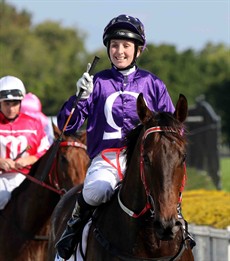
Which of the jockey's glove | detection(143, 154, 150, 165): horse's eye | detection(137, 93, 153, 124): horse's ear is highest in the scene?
the jockey's glove

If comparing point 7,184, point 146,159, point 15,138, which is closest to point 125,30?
point 146,159

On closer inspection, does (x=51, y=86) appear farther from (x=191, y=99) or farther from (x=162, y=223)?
(x=162, y=223)

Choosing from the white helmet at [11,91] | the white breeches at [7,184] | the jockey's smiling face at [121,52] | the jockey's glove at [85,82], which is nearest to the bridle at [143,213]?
the jockey's glove at [85,82]

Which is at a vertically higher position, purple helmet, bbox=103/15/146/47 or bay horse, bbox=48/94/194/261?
purple helmet, bbox=103/15/146/47

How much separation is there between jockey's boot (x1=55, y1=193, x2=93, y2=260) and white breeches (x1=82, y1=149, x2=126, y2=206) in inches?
5.4

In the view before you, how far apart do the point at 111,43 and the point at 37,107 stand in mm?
6927

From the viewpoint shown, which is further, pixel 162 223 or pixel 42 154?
pixel 42 154

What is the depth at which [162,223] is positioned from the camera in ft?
16.9

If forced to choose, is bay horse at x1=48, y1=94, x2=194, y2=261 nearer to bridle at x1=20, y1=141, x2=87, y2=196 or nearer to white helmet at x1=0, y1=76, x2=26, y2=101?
bridle at x1=20, y1=141, x2=87, y2=196

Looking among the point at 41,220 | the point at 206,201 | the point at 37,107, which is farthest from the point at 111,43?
the point at 37,107

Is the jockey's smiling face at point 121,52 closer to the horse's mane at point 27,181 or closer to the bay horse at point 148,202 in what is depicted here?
the bay horse at point 148,202

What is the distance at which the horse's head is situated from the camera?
5191 millimetres

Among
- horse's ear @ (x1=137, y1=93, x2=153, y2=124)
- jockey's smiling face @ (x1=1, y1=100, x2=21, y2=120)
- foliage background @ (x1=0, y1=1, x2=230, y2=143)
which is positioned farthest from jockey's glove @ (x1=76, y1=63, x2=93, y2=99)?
foliage background @ (x1=0, y1=1, x2=230, y2=143)

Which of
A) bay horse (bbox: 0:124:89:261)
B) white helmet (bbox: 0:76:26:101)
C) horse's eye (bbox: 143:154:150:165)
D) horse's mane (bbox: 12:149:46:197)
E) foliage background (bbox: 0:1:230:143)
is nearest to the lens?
horse's eye (bbox: 143:154:150:165)
